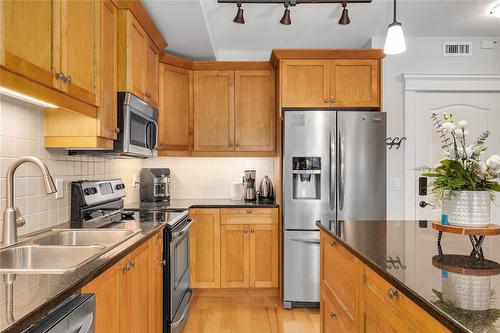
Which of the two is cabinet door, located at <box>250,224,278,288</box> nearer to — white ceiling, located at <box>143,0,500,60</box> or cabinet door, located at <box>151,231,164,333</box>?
cabinet door, located at <box>151,231,164,333</box>

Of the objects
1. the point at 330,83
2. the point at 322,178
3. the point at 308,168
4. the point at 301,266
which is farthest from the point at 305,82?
the point at 301,266

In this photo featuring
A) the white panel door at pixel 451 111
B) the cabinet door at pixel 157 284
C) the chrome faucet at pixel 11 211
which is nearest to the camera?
the chrome faucet at pixel 11 211

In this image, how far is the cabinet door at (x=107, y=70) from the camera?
210 cm

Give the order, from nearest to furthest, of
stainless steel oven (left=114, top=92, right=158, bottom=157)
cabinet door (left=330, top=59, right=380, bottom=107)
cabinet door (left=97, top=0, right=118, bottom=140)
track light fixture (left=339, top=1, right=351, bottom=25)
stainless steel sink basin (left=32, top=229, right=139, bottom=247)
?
stainless steel sink basin (left=32, top=229, right=139, bottom=247), cabinet door (left=97, top=0, right=118, bottom=140), stainless steel oven (left=114, top=92, right=158, bottom=157), track light fixture (left=339, top=1, right=351, bottom=25), cabinet door (left=330, top=59, right=380, bottom=107)

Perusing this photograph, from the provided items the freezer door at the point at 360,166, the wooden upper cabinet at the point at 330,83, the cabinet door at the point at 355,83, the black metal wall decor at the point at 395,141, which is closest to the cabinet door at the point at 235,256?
the freezer door at the point at 360,166

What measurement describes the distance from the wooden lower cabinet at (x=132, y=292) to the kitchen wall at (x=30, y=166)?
22.9 inches

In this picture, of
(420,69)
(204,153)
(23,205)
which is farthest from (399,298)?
(420,69)

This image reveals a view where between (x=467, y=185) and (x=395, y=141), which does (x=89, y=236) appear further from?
(x=395, y=141)

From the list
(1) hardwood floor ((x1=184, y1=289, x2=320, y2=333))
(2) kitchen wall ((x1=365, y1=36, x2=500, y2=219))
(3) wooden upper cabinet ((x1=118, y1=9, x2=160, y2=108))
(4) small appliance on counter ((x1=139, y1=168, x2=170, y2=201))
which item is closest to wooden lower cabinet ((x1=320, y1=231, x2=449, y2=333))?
(1) hardwood floor ((x1=184, y1=289, x2=320, y2=333))

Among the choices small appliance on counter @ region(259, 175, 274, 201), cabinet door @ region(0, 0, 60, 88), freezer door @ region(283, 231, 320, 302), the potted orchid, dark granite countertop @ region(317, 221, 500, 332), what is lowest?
freezer door @ region(283, 231, 320, 302)

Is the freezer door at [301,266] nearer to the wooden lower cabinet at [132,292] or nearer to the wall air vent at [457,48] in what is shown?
the wooden lower cabinet at [132,292]

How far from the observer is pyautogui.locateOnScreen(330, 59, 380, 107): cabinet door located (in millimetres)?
3428

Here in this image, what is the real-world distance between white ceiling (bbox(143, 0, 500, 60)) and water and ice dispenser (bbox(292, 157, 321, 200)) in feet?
4.13

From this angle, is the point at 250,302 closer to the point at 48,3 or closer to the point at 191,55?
the point at 191,55
